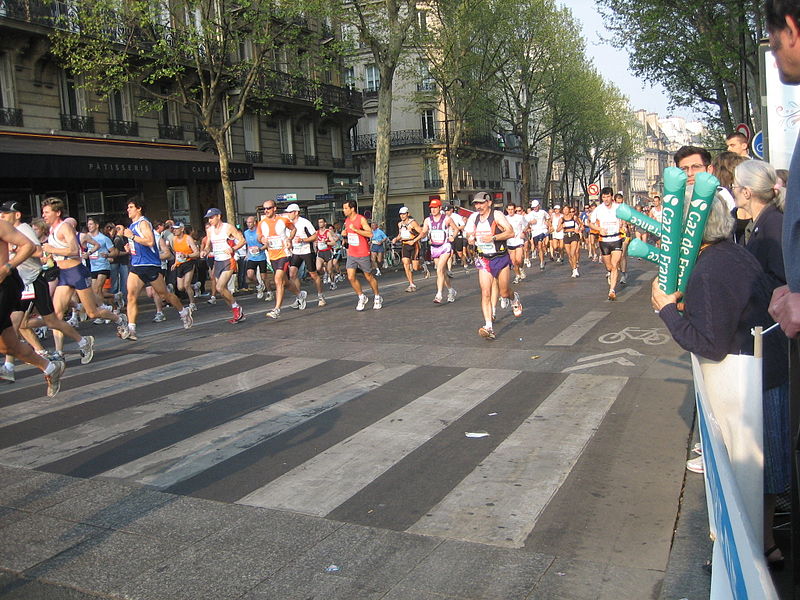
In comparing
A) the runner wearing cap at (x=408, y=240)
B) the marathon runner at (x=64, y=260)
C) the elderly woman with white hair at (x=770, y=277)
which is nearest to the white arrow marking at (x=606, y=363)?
the elderly woman with white hair at (x=770, y=277)

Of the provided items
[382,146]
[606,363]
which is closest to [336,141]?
[382,146]

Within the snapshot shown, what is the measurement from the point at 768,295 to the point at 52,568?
3.67 m

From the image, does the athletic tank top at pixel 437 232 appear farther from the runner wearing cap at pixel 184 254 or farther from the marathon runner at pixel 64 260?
the marathon runner at pixel 64 260

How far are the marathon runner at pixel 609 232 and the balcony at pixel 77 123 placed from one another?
18.4 meters

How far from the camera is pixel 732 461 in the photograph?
3.16 metres

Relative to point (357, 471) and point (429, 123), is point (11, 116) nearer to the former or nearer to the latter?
point (357, 471)

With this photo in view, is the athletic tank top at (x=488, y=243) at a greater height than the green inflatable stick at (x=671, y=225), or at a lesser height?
lesser

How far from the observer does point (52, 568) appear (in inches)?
153

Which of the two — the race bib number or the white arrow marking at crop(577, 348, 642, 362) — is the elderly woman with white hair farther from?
the race bib number

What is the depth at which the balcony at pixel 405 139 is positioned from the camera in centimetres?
6325

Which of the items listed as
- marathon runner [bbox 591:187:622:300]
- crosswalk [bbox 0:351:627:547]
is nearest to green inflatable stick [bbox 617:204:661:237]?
crosswalk [bbox 0:351:627:547]

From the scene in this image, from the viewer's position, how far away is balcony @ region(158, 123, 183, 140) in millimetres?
30016

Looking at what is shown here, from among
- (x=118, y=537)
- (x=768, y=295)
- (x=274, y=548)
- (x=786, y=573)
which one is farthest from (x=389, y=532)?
(x=768, y=295)

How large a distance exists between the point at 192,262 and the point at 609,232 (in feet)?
28.2
